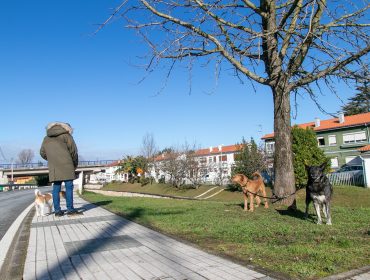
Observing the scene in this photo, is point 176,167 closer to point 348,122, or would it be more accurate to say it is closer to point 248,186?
point 348,122

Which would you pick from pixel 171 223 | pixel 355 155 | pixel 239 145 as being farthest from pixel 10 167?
pixel 171 223

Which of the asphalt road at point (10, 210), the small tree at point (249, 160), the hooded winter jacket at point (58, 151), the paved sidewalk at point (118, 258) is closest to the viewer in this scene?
the paved sidewalk at point (118, 258)

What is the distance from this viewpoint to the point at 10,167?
77.9 meters

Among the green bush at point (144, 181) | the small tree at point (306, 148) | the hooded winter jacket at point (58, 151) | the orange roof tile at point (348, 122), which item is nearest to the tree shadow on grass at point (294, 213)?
the hooded winter jacket at point (58, 151)

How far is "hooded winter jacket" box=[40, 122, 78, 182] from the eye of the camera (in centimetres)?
798

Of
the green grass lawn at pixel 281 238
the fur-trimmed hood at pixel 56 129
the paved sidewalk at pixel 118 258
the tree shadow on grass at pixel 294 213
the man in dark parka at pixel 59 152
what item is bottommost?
A: the tree shadow on grass at pixel 294 213

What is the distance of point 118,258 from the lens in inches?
158

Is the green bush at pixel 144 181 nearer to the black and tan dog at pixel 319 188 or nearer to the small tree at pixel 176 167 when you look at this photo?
the small tree at pixel 176 167

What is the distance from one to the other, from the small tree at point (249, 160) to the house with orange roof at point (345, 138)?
49.9ft

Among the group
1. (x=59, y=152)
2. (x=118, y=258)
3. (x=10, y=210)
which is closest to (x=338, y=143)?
(x=10, y=210)

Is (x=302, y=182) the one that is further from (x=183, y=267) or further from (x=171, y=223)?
(x=183, y=267)

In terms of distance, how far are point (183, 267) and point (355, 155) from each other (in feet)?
164

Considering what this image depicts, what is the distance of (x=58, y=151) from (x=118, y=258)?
4.69 metres

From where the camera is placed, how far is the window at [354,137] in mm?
46438
